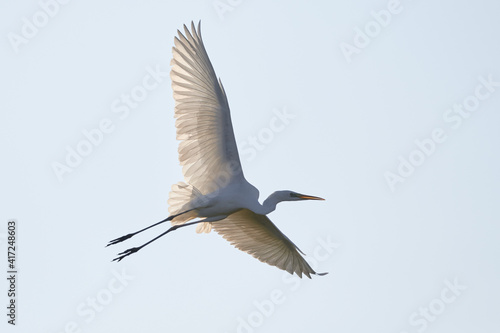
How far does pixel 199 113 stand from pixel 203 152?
25.5 inches

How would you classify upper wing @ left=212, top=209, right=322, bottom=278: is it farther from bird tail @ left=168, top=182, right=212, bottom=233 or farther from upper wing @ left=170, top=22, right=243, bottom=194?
upper wing @ left=170, top=22, right=243, bottom=194

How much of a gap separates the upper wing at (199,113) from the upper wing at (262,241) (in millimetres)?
1757

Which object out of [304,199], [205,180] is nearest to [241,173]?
[205,180]

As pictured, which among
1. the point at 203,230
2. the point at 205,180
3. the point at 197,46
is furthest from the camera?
the point at 203,230

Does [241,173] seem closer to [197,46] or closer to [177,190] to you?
[177,190]

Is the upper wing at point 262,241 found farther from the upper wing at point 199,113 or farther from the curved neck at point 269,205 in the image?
the upper wing at point 199,113

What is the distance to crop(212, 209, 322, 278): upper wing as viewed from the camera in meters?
13.8

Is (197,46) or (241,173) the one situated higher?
(197,46)

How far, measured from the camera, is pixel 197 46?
11609mm

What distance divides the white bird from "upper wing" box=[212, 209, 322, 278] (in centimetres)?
66

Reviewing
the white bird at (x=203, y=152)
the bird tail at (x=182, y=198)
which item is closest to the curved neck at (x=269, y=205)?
the white bird at (x=203, y=152)

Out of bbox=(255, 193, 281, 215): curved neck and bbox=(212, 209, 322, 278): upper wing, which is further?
bbox=(212, 209, 322, 278): upper wing

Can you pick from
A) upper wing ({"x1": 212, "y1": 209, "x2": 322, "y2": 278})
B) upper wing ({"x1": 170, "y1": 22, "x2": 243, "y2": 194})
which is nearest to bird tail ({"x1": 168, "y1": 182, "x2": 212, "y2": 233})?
upper wing ({"x1": 170, "y1": 22, "x2": 243, "y2": 194})

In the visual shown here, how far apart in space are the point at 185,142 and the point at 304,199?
2.34 metres
